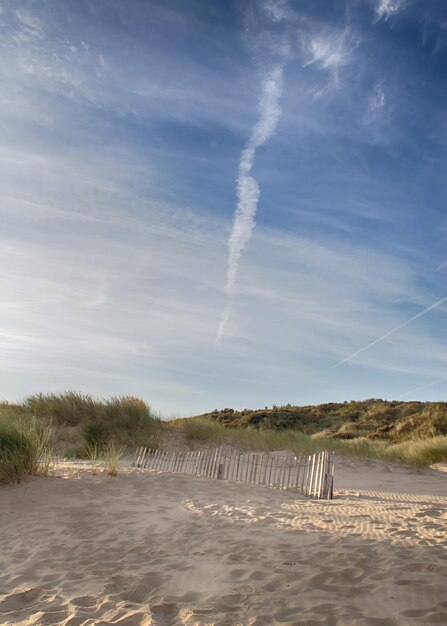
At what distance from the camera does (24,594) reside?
438cm

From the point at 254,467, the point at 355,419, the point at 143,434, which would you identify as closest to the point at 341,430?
the point at 355,419

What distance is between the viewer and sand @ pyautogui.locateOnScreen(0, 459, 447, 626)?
12.2ft

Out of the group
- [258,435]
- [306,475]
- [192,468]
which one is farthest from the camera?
[258,435]

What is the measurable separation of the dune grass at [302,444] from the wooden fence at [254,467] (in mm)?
5197

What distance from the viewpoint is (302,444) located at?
17.1m

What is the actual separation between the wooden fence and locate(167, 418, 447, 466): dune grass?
5.20 metres

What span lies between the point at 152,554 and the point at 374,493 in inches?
280

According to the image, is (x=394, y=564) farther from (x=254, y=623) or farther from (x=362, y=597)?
(x=254, y=623)

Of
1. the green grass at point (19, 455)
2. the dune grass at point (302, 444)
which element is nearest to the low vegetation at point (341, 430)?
the dune grass at point (302, 444)

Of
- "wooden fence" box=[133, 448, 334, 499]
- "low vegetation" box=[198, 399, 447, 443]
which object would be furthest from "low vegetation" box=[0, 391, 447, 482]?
"wooden fence" box=[133, 448, 334, 499]

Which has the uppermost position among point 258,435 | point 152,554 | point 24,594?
point 258,435

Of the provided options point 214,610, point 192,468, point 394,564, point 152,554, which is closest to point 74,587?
point 152,554

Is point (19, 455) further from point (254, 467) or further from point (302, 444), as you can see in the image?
point (302, 444)

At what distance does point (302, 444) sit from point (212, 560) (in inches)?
502
